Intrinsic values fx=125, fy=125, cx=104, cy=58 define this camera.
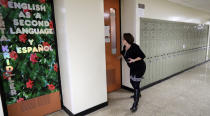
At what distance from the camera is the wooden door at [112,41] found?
2.93 meters

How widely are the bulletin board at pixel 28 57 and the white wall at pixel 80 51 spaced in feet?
0.59

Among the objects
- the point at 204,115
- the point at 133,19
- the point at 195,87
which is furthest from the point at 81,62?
the point at 195,87

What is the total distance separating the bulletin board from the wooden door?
1.21 m

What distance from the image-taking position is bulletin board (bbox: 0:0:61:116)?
1842 mm

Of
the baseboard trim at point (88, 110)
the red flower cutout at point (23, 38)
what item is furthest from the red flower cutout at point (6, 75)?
the baseboard trim at point (88, 110)

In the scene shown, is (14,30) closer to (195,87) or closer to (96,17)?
(96,17)

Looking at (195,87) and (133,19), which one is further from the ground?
(133,19)

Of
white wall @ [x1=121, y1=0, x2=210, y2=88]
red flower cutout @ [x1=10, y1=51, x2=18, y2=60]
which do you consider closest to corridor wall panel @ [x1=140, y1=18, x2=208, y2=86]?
white wall @ [x1=121, y1=0, x2=210, y2=88]

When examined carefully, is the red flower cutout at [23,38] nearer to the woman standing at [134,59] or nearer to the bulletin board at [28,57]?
the bulletin board at [28,57]

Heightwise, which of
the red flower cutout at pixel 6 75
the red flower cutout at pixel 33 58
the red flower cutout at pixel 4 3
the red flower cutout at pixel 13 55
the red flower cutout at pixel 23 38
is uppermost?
the red flower cutout at pixel 4 3

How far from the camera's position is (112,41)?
3.10 meters

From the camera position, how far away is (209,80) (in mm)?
3846

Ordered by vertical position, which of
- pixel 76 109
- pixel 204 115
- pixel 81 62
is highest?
pixel 81 62

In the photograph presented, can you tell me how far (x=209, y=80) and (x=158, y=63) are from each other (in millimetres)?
1795
